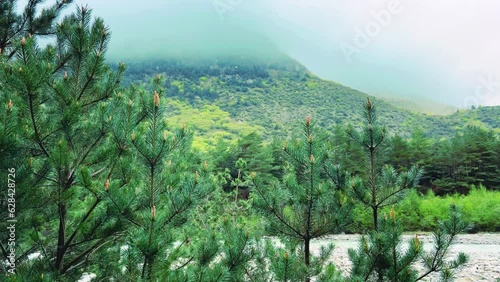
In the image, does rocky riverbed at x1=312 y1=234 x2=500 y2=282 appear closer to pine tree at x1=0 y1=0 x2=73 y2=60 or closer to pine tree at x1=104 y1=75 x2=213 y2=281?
pine tree at x1=104 y1=75 x2=213 y2=281

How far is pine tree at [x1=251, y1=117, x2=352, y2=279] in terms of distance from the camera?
3.42 meters

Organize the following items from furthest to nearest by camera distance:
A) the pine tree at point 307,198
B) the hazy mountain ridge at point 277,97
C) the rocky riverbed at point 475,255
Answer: the hazy mountain ridge at point 277,97 → the rocky riverbed at point 475,255 → the pine tree at point 307,198

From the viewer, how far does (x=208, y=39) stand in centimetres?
13438

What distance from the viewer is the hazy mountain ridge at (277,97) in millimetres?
62688

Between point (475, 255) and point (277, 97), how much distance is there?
64.2m

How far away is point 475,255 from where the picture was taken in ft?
42.6

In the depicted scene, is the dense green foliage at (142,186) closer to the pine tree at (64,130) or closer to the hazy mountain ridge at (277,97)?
the pine tree at (64,130)

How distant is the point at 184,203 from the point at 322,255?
1546mm

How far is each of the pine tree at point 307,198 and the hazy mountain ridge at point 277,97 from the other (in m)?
45.6

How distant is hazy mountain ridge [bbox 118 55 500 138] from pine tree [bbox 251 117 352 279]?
45.6 meters

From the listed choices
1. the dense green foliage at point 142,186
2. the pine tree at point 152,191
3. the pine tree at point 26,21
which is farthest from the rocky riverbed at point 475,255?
the pine tree at point 26,21

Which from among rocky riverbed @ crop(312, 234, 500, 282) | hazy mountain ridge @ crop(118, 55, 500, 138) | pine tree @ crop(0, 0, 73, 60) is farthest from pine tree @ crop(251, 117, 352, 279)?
hazy mountain ridge @ crop(118, 55, 500, 138)

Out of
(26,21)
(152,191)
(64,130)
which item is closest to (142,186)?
(152,191)

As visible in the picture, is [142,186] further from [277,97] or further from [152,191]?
[277,97]
